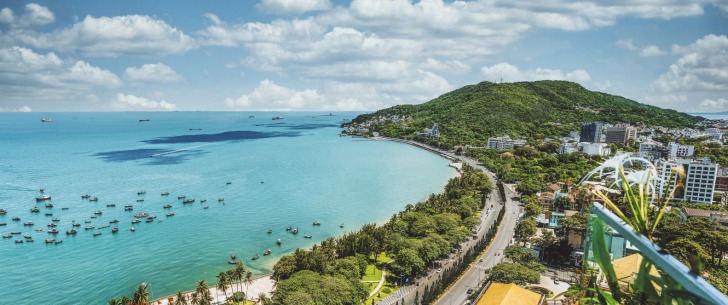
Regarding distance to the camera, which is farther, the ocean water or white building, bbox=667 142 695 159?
white building, bbox=667 142 695 159

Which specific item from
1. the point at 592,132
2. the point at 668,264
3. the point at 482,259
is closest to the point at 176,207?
the point at 482,259

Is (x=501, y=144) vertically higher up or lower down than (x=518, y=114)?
lower down

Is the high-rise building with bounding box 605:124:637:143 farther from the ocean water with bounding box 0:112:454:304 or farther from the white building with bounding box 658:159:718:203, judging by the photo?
the white building with bounding box 658:159:718:203

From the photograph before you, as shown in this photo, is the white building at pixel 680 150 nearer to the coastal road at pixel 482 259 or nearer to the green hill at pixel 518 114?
the green hill at pixel 518 114

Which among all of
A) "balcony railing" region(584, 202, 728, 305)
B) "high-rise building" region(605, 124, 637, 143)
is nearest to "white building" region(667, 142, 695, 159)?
"high-rise building" region(605, 124, 637, 143)

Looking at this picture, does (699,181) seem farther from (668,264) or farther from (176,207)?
(176,207)

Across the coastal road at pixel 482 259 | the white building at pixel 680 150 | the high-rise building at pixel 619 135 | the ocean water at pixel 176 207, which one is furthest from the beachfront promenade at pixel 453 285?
the high-rise building at pixel 619 135
